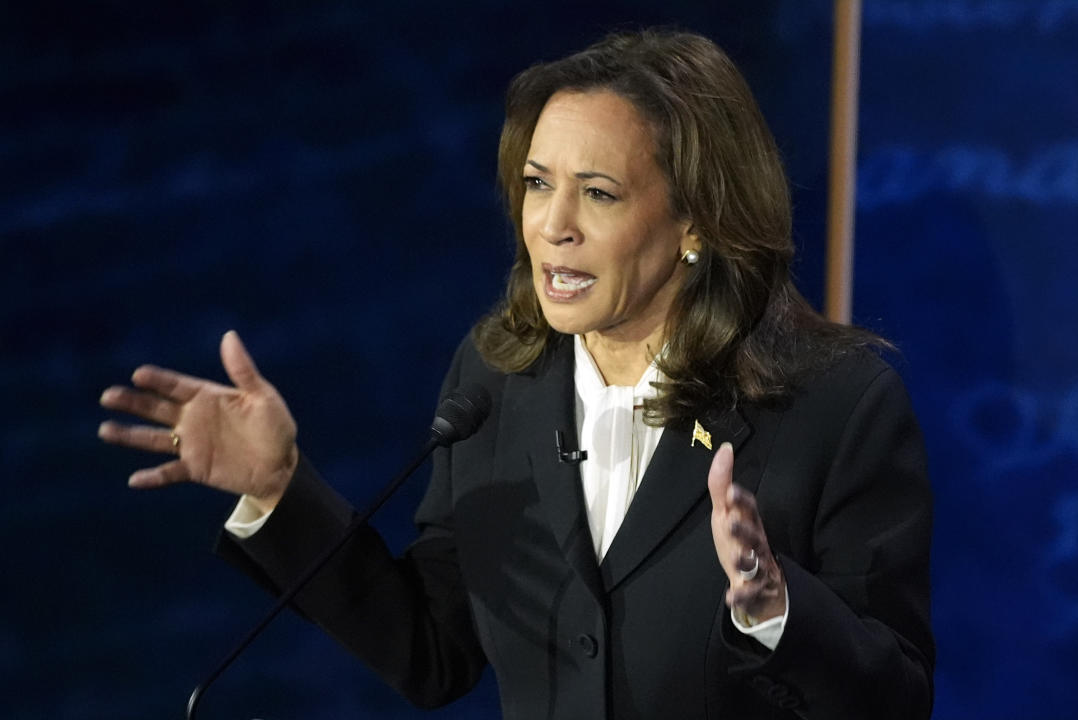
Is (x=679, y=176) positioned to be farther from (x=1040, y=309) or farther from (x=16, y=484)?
(x=16, y=484)

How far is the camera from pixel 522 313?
213cm

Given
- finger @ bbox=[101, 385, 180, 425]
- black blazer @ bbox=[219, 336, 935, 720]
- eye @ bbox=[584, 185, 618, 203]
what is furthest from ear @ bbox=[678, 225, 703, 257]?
finger @ bbox=[101, 385, 180, 425]

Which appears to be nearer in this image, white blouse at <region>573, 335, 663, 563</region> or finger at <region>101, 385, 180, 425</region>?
finger at <region>101, 385, 180, 425</region>

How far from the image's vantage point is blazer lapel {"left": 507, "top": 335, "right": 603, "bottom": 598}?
6.09ft

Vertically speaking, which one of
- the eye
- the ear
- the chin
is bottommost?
the chin

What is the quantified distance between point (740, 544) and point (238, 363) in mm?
607

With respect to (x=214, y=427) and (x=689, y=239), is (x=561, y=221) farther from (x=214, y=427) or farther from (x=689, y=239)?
(x=214, y=427)

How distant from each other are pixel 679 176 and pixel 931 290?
55.6 inches

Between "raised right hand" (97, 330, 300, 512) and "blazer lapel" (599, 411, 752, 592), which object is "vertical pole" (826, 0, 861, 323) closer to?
"blazer lapel" (599, 411, 752, 592)

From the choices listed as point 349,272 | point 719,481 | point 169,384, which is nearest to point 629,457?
point 719,481

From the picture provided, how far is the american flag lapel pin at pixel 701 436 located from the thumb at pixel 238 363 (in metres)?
0.53

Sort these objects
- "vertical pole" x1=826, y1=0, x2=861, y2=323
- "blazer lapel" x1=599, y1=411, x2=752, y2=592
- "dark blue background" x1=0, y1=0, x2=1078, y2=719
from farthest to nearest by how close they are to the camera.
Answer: "vertical pole" x1=826, y1=0, x2=861, y2=323, "dark blue background" x1=0, y1=0, x2=1078, y2=719, "blazer lapel" x1=599, y1=411, x2=752, y2=592

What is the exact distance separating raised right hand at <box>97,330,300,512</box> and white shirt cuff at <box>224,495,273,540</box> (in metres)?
0.05

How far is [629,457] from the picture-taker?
1933 millimetres
